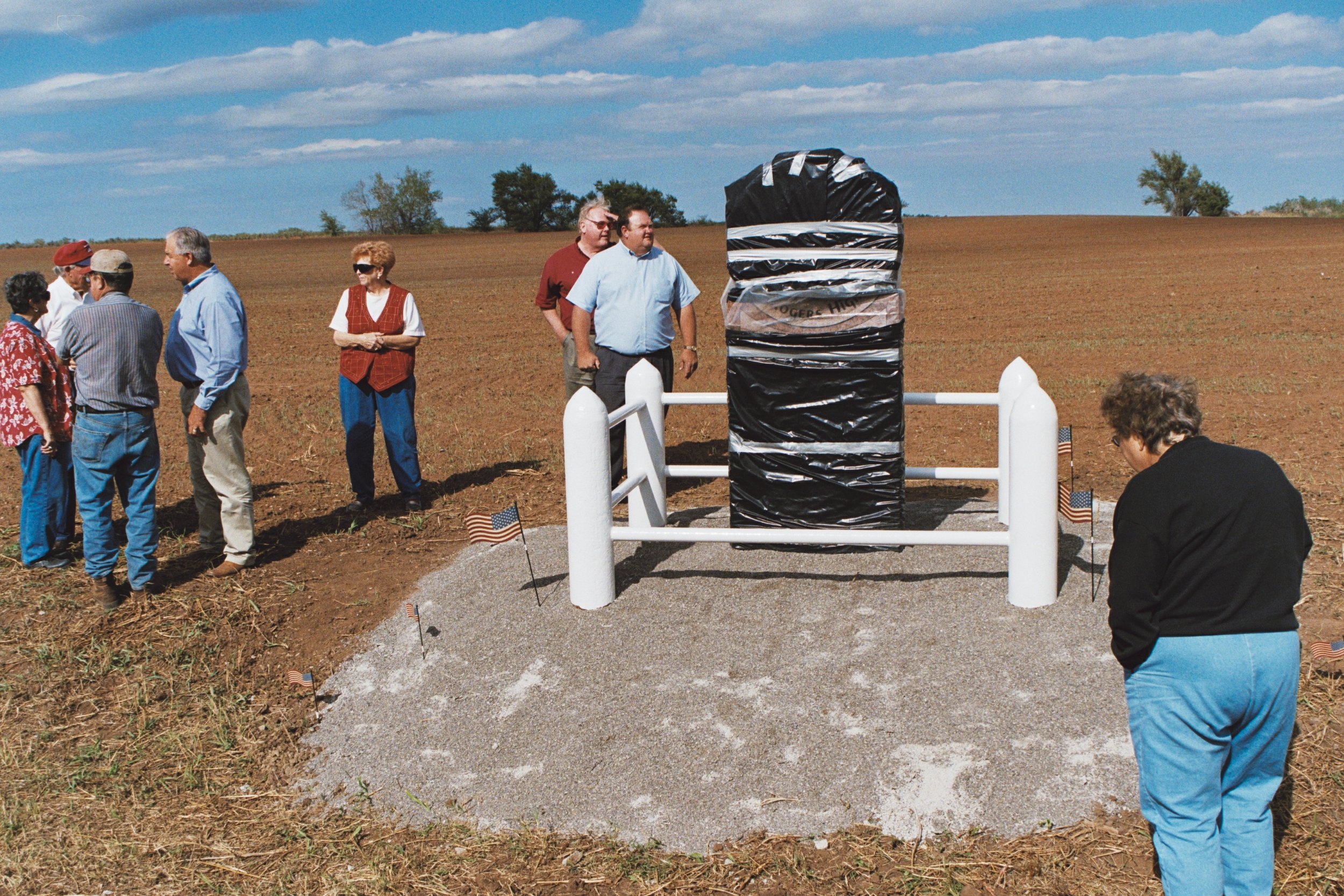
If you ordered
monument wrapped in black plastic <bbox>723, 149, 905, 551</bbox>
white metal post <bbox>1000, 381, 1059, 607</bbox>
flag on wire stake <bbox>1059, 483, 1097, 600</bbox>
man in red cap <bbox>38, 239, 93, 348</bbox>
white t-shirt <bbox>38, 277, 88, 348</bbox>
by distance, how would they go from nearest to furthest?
white metal post <bbox>1000, 381, 1059, 607</bbox> < flag on wire stake <bbox>1059, 483, 1097, 600</bbox> < monument wrapped in black plastic <bbox>723, 149, 905, 551</bbox> < man in red cap <bbox>38, 239, 93, 348</bbox> < white t-shirt <bbox>38, 277, 88, 348</bbox>

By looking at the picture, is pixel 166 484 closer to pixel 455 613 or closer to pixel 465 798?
pixel 455 613

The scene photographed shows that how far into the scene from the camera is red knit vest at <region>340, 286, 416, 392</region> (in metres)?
8.34

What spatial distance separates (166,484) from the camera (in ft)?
34.3

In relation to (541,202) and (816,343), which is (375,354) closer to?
(816,343)

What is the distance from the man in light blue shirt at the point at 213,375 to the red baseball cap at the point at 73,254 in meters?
1.60

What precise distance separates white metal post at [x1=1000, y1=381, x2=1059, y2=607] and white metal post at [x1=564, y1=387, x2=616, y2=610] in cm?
194

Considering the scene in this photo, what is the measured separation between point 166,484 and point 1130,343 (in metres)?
13.4

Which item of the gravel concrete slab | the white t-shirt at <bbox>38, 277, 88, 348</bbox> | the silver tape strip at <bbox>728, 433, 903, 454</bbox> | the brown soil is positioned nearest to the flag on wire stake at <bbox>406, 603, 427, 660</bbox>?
the gravel concrete slab

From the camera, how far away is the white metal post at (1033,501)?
5254 mm

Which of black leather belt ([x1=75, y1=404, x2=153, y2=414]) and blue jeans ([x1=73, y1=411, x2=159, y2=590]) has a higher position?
black leather belt ([x1=75, y1=404, x2=153, y2=414])

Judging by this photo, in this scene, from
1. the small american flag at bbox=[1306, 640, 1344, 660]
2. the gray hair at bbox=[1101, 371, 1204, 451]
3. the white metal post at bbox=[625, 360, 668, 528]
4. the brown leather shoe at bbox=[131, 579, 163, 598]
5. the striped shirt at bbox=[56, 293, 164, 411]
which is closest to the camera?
the gray hair at bbox=[1101, 371, 1204, 451]

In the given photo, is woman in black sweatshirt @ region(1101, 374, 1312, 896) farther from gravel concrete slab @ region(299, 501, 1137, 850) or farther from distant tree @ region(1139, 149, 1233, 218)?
distant tree @ region(1139, 149, 1233, 218)

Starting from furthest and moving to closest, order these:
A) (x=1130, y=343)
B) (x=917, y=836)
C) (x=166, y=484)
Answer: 1. (x=1130, y=343)
2. (x=166, y=484)
3. (x=917, y=836)

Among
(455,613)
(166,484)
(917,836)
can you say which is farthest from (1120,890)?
(166,484)
